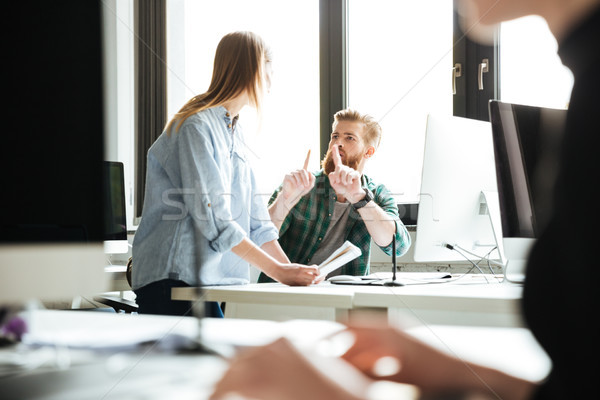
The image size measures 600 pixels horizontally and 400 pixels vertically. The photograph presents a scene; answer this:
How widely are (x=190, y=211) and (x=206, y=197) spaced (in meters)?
0.04

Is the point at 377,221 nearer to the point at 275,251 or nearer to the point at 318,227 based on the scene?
the point at 318,227

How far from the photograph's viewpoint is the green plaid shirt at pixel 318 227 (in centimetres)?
192

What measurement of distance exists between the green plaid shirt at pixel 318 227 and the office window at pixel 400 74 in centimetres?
69

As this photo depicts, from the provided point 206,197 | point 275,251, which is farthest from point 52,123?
point 275,251

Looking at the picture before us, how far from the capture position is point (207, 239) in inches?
43.2

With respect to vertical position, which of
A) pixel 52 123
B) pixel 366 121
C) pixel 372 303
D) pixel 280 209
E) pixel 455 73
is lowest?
pixel 372 303

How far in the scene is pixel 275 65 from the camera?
9.51ft

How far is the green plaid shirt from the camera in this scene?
75.5 inches

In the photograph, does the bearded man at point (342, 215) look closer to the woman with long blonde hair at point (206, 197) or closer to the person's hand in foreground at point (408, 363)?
the woman with long blonde hair at point (206, 197)

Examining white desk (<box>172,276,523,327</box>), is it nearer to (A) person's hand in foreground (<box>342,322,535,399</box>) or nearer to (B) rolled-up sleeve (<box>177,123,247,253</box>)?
(B) rolled-up sleeve (<box>177,123,247,253</box>)

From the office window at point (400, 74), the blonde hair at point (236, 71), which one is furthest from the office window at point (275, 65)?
the blonde hair at point (236, 71)

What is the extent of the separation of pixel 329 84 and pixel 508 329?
268 cm

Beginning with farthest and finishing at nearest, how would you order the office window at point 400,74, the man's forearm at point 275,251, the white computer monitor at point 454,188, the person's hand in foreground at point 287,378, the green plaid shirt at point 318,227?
the office window at point 400,74 → the green plaid shirt at point 318,227 → the man's forearm at point 275,251 → the white computer monitor at point 454,188 → the person's hand in foreground at point 287,378

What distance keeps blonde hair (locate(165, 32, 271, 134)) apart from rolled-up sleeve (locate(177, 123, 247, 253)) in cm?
16
